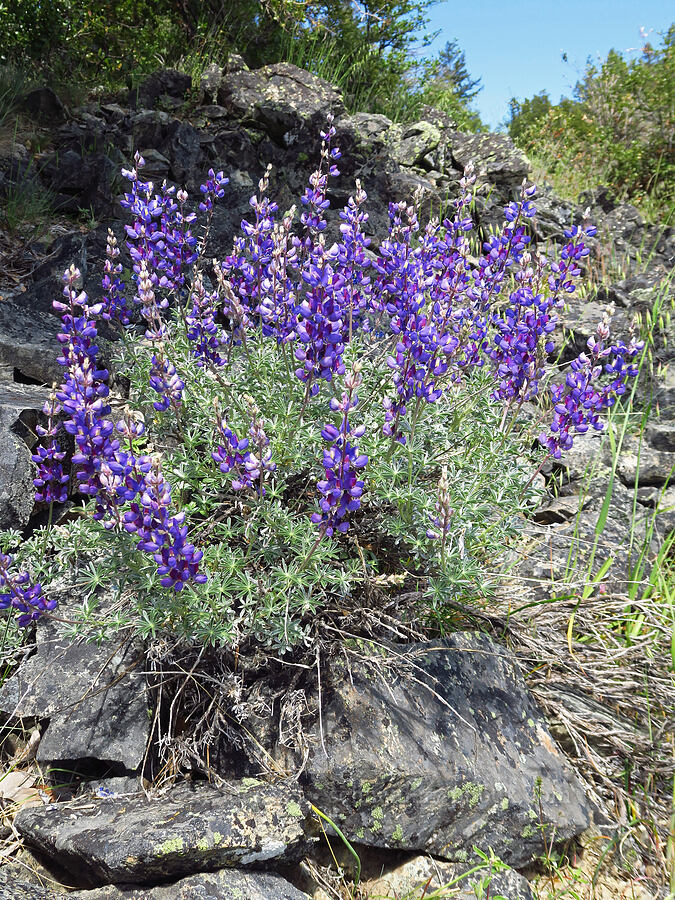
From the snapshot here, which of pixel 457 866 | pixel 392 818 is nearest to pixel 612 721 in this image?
pixel 457 866

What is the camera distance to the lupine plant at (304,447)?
245 centimetres

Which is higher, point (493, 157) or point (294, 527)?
point (493, 157)

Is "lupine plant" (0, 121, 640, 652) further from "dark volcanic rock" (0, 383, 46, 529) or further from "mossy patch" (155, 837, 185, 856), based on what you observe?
"mossy patch" (155, 837, 185, 856)

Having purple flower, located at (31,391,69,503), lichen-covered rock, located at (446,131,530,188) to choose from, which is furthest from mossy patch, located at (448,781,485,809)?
lichen-covered rock, located at (446,131,530,188)

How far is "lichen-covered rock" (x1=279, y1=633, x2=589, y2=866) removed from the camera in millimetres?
2646

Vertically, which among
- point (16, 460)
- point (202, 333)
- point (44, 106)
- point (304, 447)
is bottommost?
point (16, 460)

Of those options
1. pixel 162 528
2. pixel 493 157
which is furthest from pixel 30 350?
pixel 493 157

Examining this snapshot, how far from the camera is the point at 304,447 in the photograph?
3.16 metres

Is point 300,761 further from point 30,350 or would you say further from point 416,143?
point 416,143

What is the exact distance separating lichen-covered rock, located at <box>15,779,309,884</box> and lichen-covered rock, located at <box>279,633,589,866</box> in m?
0.24

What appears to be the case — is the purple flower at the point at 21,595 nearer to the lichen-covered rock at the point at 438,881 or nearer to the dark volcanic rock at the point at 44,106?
the lichen-covered rock at the point at 438,881

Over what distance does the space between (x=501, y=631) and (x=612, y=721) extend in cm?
71

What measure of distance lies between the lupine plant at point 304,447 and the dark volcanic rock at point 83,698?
0.25 metres

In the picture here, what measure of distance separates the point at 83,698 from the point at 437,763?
5.20 feet
